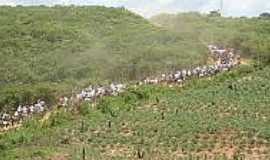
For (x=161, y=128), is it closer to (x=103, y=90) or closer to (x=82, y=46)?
(x=103, y=90)

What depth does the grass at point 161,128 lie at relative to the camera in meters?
21.5

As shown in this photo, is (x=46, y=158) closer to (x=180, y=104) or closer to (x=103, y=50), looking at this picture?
(x=180, y=104)

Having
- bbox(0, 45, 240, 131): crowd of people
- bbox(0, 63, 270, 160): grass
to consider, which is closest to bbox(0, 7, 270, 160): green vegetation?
bbox(0, 63, 270, 160): grass

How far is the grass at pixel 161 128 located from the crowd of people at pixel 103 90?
143 cm

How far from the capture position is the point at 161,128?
77.3ft

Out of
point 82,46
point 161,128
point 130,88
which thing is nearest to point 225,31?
point 82,46

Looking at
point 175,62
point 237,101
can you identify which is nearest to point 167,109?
point 237,101

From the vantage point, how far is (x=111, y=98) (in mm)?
28422

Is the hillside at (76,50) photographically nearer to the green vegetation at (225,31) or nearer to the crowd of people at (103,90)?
the crowd of people at (103,90)

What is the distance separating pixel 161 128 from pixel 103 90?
7.33m

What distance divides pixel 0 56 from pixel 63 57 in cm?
355

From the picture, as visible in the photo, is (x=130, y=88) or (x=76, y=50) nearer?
(x=130, y=88)

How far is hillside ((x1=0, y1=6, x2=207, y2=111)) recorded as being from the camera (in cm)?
3491

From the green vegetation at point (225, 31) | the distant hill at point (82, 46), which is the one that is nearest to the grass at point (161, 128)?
the distant hill at point (82, 46)
